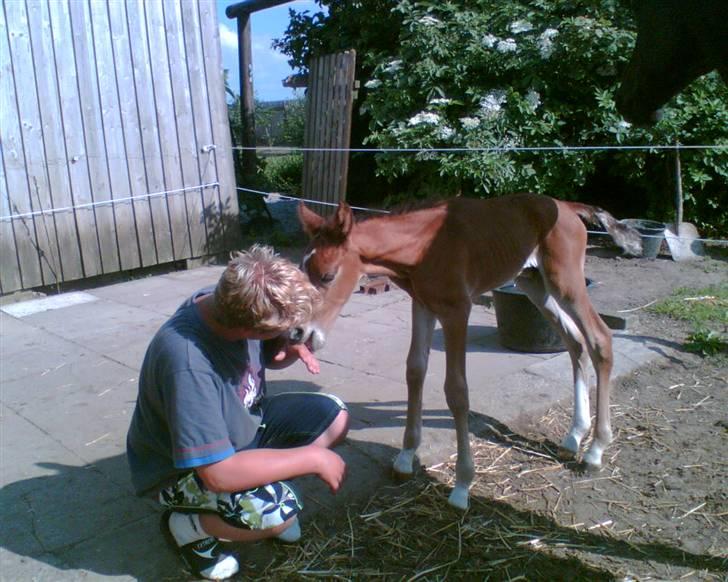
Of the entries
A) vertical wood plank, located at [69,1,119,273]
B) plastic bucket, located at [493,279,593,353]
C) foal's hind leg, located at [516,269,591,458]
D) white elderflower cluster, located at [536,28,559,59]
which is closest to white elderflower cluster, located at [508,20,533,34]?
white elderflower cluster, located at [536,28,559,59]

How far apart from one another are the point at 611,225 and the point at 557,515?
193 cm

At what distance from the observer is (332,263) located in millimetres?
3225

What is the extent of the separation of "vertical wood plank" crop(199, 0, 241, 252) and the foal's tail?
5.35m

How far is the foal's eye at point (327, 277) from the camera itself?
10.6 ft

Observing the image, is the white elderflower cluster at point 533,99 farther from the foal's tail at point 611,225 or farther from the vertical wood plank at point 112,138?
the vertical wood plank at point 112,138

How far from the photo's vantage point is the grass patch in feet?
16.9

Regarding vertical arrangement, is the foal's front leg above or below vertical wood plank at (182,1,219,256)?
below

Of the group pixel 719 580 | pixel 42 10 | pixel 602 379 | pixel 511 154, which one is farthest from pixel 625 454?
pixel 42 10

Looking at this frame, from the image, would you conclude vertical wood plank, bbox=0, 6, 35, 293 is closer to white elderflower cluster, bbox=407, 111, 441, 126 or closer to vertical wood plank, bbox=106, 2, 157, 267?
vertical wood plank, bbox=106, 2, 157, 267

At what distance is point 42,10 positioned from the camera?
6848 millimetres

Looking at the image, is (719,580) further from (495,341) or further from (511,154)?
(511,154)

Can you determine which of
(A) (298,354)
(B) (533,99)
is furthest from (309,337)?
(B) (533,99)

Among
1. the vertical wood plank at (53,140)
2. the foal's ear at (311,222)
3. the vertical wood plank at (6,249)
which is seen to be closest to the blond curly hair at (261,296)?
the foal's ear at (311,222)

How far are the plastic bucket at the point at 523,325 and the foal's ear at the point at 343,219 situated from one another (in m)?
2.23
